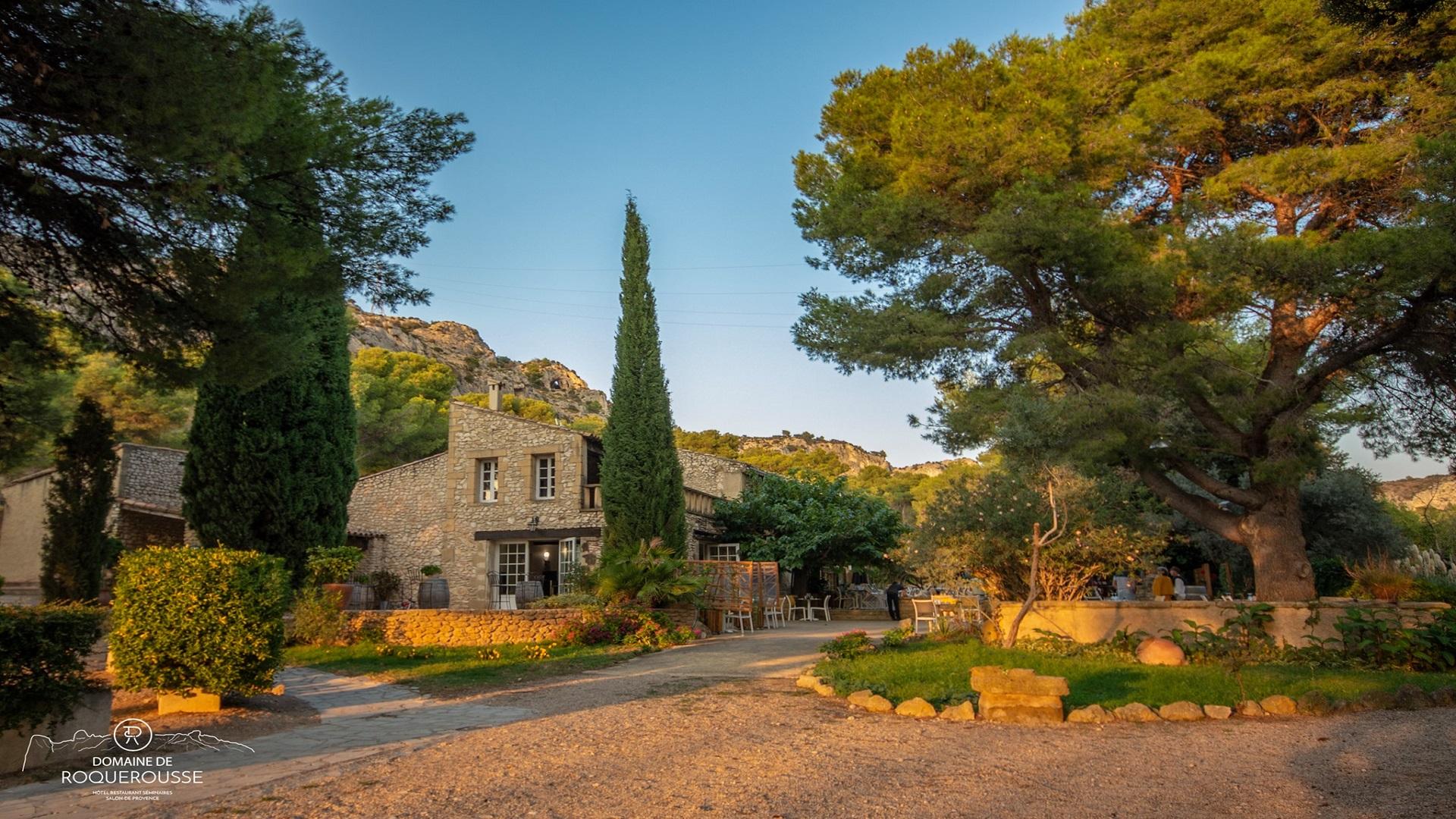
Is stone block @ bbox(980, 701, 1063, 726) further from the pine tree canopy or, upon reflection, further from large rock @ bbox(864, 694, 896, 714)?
the pine tree canopy

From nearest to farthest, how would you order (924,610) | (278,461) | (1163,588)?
(1163,588) < (278,461) < (924,610)

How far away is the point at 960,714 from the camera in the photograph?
6672mm

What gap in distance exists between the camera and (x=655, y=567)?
13.6 m

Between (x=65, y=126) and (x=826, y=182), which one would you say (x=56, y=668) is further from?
(x=826, y=182)

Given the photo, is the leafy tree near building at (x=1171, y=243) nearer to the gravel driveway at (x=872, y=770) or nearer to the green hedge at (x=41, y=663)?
the gravel driveway at (x=872, y=770)

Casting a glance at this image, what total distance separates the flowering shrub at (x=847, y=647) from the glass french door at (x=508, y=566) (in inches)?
505

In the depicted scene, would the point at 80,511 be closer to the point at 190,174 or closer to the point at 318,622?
the point at 318,622

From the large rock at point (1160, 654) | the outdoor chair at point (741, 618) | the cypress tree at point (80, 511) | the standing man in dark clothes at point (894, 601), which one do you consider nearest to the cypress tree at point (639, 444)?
the outdoor chair at point (741, 618)

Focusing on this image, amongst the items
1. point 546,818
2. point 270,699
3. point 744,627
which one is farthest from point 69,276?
point 744,627

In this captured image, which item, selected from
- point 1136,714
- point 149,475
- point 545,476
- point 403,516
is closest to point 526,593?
point 545,476

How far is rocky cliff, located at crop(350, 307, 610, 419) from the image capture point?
54.8 metres

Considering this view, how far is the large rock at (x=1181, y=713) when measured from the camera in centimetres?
658

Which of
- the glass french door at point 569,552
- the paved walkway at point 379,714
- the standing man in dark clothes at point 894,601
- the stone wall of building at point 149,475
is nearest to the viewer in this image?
the paved walkway at point 379,714

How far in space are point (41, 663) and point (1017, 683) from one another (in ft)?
21.9
